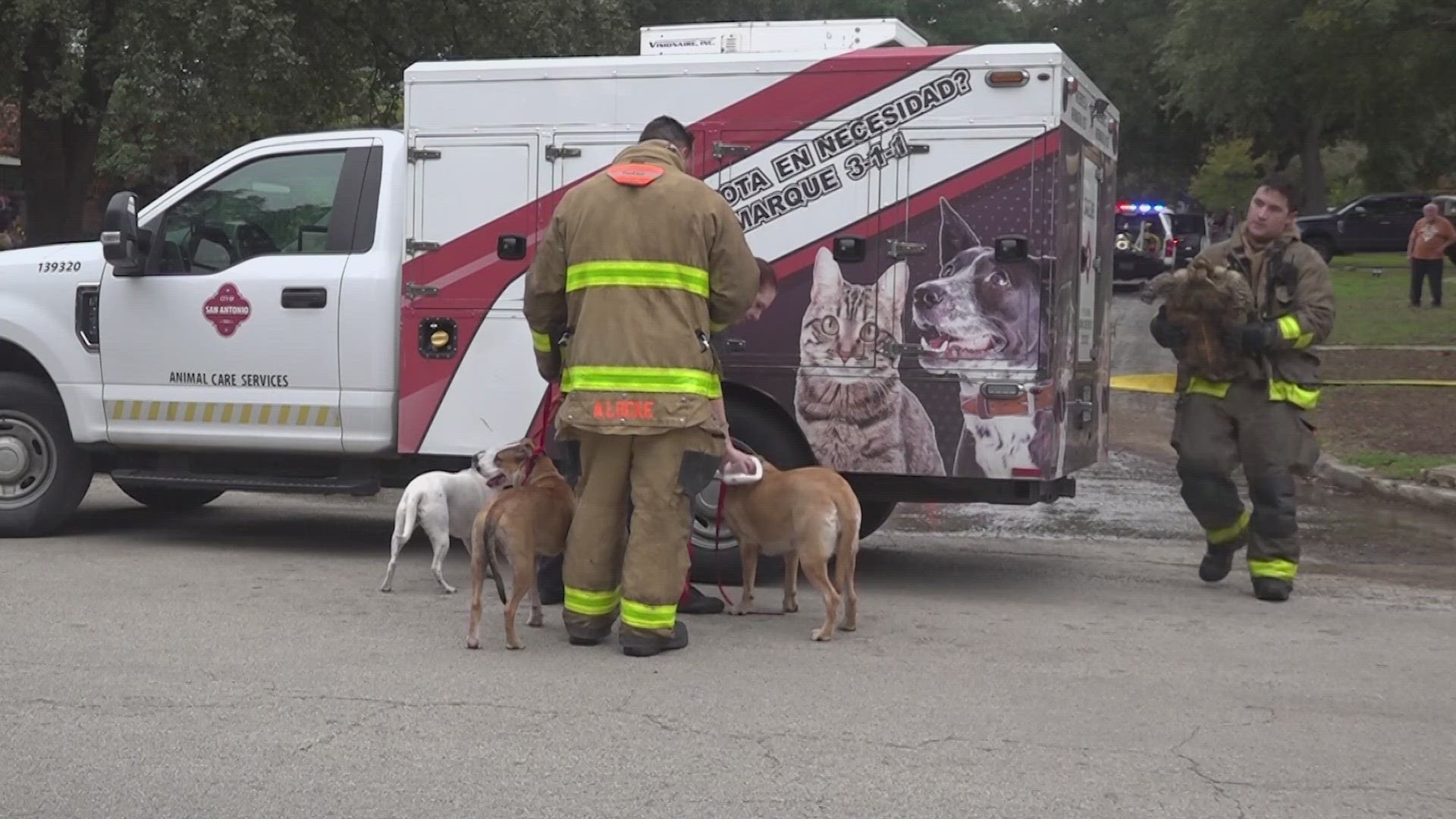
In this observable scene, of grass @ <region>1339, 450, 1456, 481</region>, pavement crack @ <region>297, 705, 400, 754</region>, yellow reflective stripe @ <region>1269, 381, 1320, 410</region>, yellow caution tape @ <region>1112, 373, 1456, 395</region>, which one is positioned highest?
yellow reflective stripe @ <region>1269, 381, 1320, 410</region>

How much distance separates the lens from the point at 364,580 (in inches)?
307

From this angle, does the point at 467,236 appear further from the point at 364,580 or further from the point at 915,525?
the point at 915,525

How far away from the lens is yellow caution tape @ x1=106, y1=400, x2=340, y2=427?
27.1ft

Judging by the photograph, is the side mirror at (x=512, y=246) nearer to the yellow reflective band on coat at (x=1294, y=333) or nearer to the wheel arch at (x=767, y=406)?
the wheel arch at (x=767, y=406)

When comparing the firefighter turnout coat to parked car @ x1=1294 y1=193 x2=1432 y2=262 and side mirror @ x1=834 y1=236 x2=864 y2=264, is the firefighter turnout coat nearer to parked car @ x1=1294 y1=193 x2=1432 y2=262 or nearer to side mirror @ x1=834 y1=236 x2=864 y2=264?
side mirror @ x1=834 y1=236 x2=864 y2=264

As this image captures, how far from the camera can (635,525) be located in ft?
20.4

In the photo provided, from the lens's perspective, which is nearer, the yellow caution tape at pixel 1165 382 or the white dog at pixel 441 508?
the white dog at pixel 441 508

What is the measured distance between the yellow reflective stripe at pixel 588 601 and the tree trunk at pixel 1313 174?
40.0 meters

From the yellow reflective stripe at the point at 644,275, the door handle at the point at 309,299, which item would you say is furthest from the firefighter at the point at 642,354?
the door handle at the point at 309,299

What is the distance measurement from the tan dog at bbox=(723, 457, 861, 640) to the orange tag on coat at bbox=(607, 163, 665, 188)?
1.35 metres

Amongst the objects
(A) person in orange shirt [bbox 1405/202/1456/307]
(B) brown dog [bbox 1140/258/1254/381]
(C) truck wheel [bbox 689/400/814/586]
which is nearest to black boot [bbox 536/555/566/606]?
(C) truck wheel [bbox 689/400/814/586]

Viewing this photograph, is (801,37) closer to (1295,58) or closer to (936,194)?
(936,194)

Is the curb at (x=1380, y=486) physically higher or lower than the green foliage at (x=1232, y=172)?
lower

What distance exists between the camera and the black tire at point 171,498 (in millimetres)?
9852
